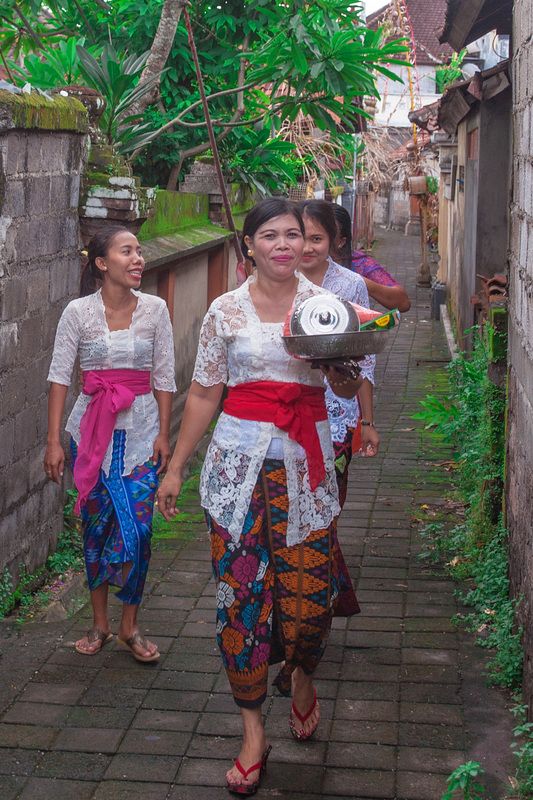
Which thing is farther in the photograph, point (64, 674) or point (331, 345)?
point (64, 674)

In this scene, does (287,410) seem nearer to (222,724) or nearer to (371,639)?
(222,724)

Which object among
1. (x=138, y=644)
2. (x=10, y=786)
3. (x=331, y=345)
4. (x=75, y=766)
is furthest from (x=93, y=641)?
(x=331, y=345)

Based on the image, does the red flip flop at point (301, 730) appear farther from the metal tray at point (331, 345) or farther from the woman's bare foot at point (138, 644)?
the metal tray at point (331, 345)

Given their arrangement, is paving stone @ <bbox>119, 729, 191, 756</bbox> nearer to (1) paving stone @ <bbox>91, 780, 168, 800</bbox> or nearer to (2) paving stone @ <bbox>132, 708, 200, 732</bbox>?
(2) paving stone @ <bbox>132, 708, 200, 732</bbox>

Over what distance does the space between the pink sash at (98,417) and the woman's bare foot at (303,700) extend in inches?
52.2

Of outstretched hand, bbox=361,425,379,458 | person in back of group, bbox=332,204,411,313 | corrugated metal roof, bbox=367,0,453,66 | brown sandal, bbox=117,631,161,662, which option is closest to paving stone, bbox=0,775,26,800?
brown sandal, bbox=117,631,161,662

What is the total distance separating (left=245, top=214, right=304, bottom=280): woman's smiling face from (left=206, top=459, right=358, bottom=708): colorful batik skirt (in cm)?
71

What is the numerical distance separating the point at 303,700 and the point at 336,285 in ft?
6.32

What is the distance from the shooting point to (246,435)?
338 centimetres

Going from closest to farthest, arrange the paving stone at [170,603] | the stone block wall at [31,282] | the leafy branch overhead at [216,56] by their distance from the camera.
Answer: the stone block wall at [31,282]
the paving stone at [170,603]
the leafy branch overhead at [216,56]

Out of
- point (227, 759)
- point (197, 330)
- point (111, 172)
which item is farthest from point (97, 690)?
point (197, 330)

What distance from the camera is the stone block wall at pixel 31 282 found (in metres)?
4.53

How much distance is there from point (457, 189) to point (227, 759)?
36.6 ft

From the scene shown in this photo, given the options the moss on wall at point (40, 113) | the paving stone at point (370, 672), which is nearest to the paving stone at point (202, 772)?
the paving stone at point (370, 672)
